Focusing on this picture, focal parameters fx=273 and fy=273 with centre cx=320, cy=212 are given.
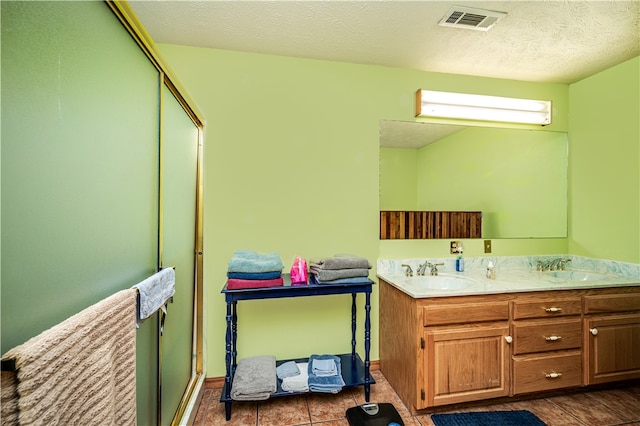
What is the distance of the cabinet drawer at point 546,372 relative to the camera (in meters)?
1.69

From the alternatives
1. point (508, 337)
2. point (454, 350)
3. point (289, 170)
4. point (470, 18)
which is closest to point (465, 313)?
point (454, 350)

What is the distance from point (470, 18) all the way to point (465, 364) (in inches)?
79.7

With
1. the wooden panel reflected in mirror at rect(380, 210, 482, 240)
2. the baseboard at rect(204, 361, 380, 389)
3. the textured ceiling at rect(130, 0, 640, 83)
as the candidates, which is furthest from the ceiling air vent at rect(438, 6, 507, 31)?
the baseboard at rect(204, 361, 380, 389)

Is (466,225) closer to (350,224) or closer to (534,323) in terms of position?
(534,323)

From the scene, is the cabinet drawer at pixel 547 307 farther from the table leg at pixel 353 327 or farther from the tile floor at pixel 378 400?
the table leg at pixel 353 327

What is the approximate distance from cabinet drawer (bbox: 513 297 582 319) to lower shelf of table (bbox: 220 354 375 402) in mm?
1025

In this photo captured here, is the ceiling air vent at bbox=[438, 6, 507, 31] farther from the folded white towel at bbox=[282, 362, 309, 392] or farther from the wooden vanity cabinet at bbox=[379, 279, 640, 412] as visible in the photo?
the folded white towel at bbox=[282, 362, 309, 392]

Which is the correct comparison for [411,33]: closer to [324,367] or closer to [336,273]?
[336,273]

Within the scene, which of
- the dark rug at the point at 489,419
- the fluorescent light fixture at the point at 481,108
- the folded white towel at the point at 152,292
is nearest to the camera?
the folded white towel at the point at 152,292

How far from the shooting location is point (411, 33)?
1.71 m

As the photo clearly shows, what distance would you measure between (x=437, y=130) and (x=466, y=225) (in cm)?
81

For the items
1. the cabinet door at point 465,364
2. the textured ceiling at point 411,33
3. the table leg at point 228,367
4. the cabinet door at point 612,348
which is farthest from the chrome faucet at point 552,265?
the table leg at point 228,367

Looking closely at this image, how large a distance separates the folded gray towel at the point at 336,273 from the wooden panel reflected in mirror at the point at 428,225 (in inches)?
20.1

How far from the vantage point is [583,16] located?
1.57 metres
